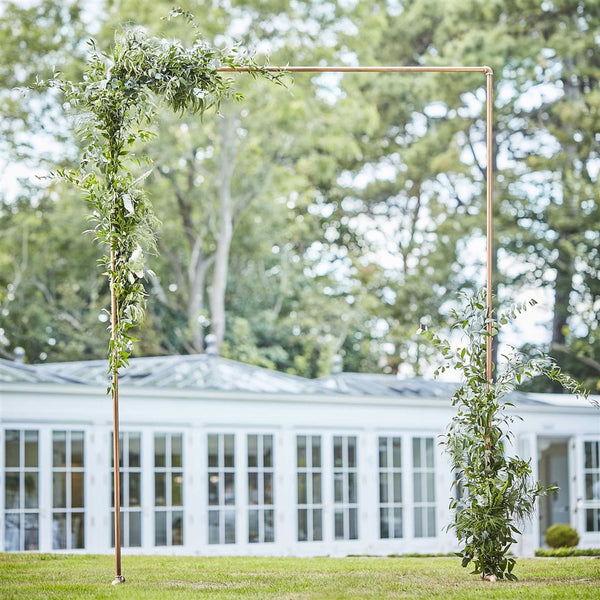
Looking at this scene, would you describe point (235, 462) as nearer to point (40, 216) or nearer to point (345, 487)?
point (345, 487)

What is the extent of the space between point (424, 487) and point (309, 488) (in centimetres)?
170

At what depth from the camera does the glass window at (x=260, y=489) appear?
1279cm

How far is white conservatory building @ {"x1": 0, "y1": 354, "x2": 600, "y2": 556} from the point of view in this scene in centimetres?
1188

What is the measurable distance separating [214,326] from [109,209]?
12908 mm

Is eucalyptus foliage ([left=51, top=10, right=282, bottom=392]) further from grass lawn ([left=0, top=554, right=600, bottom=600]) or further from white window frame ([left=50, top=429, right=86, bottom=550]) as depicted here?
white window frame ([left=50, top=429, right=86, bottom=550])

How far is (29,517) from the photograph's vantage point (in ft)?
38.7

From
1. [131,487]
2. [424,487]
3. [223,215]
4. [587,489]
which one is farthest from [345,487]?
[223,215]

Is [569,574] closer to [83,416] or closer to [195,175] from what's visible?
[83,416]

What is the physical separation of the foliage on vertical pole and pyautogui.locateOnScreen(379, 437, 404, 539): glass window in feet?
23.3

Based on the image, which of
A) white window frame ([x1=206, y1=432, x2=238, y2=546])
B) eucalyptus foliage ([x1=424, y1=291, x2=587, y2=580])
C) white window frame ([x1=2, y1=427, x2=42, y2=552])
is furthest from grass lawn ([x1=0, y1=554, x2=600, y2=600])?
white window frame ([x1=206, y1=432, x2=238, y2=546])

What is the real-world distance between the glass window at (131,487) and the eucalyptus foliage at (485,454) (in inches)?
246

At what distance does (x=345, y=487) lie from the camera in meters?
13.3

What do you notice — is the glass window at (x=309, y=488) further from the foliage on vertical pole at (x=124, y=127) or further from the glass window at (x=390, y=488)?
the foliage on vertical pole at (x=124, y=127)

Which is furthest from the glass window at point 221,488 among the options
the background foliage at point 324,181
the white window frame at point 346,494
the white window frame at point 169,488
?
the background foliage at point 324,181
